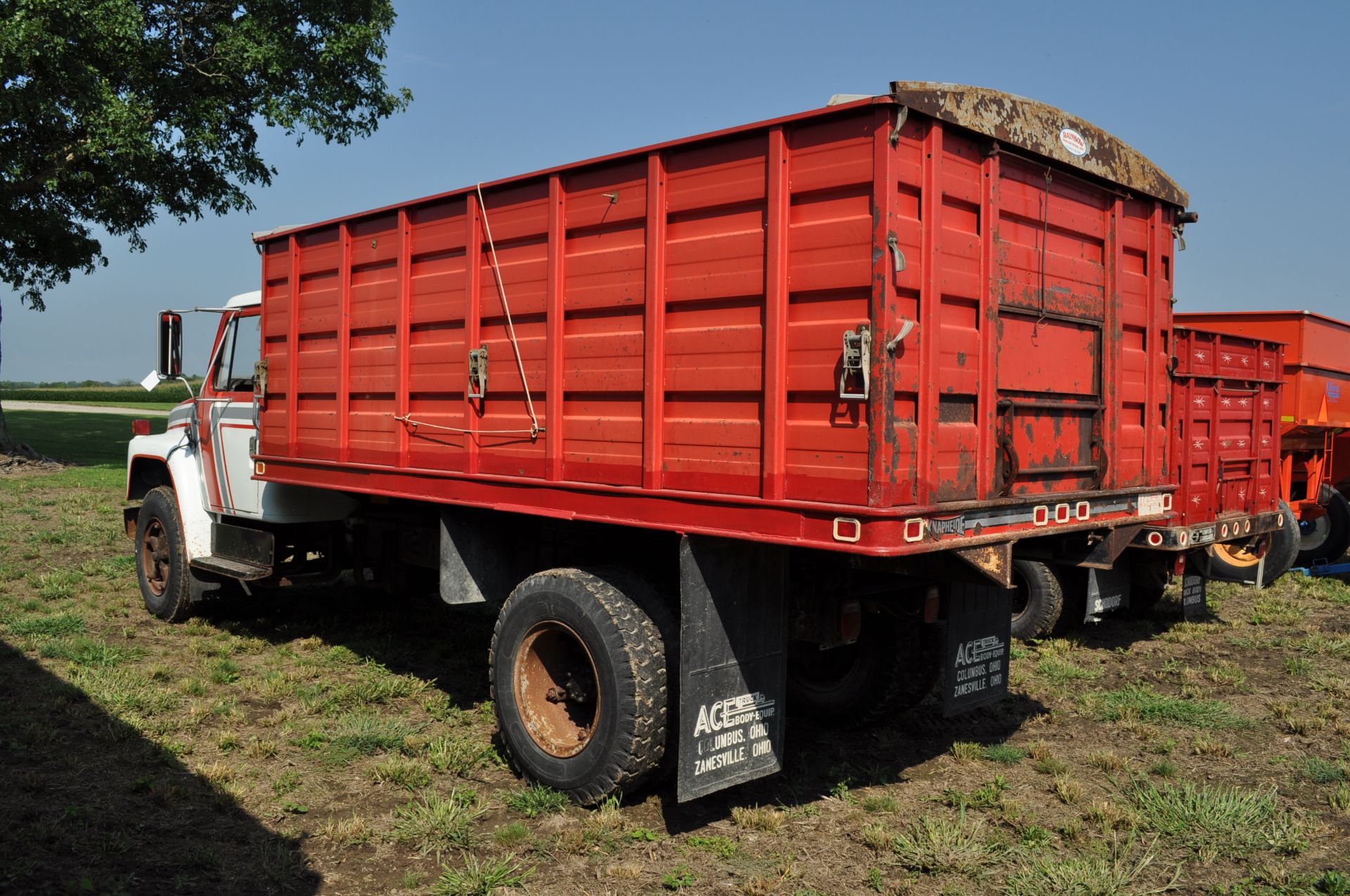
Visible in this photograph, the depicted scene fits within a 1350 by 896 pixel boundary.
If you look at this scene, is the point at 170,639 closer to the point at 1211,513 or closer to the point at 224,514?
the point at 224,514

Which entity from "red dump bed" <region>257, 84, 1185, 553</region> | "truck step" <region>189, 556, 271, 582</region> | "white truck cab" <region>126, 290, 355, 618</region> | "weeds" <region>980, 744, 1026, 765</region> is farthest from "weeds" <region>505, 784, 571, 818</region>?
"truck step" <region>189, 556, 271, 582</region>

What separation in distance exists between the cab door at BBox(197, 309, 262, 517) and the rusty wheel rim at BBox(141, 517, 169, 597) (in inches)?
31.5

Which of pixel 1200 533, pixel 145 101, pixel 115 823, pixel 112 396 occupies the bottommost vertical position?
pixel 115 823

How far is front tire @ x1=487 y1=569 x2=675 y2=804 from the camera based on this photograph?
4.34 metres

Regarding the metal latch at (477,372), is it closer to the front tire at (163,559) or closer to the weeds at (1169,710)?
the front tire at (163,559)

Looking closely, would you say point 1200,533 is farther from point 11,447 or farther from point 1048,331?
point 11,447

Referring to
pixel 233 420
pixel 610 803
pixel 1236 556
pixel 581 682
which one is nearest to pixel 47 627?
pixel 233 420

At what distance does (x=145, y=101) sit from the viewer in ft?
55.3

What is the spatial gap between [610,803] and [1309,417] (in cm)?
951

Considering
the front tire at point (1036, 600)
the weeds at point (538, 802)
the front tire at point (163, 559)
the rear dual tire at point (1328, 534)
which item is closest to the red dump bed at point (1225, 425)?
the front tire at point (1036, 600)

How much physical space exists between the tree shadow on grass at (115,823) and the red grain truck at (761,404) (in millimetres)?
1266

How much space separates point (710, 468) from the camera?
4.15m

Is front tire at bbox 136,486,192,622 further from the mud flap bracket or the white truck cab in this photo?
the mud flap bracket

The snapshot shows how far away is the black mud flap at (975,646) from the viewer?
4.85 metres
